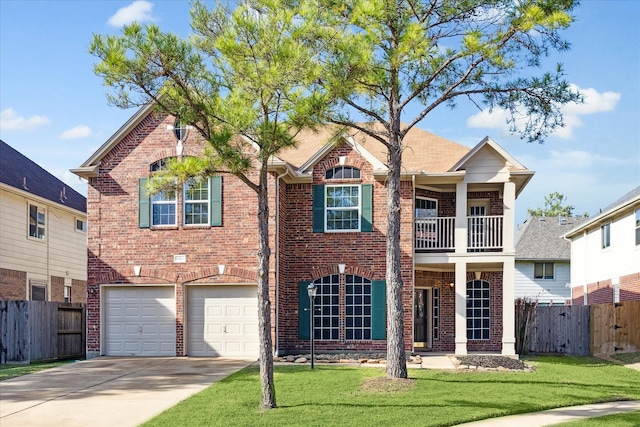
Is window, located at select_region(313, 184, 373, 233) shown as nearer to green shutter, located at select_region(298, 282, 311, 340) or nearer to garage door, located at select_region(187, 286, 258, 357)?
green shutter, located at select_region(298, 282, 311, 340)

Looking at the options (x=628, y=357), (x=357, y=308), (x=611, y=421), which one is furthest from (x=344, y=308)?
(x=611, y=421)

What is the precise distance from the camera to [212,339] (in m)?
20.1

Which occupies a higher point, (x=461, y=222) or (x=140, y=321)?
(x=461, y=222)

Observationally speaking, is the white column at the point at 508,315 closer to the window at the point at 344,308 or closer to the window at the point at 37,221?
the window at the point at 344,308

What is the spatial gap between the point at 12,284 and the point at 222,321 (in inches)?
330

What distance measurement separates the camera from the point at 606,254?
2839 cm

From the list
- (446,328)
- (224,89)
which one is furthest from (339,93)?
(446,328)

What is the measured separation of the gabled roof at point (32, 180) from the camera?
24703mm

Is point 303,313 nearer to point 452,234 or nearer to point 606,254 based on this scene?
point 452,234

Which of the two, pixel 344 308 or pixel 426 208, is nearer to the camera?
pixel 344 308

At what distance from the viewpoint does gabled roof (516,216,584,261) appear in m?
38.7

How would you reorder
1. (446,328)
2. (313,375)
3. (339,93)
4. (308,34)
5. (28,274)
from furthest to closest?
(28,274) → (446,328) → (313,375) → (339,93) → (308,34)

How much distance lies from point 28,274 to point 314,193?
11.0m

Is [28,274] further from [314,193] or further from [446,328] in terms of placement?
[446,328]
